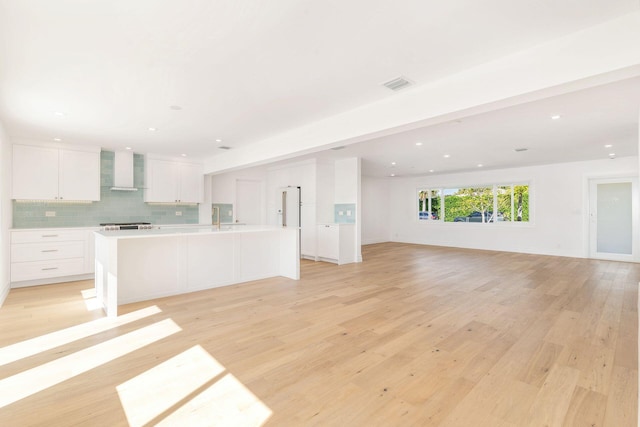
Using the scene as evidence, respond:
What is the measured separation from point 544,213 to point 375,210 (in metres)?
5.06

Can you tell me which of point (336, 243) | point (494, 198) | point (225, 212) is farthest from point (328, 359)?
point (494, 198)

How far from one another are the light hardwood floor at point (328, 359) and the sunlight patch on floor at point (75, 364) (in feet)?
0.04

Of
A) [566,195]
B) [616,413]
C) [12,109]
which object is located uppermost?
[12,109]

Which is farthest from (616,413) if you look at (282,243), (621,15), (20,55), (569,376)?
(20,55)

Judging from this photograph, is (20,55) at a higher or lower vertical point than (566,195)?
higher

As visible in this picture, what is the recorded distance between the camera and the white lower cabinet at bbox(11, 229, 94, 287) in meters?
4.94

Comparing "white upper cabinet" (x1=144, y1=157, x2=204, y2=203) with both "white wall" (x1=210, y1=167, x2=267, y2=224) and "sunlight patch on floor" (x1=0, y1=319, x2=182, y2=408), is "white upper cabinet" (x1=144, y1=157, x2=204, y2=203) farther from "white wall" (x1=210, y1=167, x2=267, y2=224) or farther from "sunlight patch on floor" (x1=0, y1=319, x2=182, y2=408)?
"sunlight patch on floor" (x1=0, y1=319, x2=182, y2=408)

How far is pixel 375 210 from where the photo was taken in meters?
11.2

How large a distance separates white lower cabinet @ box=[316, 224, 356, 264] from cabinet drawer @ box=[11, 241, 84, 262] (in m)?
4.80

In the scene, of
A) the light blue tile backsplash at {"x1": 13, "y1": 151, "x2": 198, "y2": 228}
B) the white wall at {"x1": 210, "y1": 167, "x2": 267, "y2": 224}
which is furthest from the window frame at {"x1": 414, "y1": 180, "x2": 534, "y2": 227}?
the light blue tile backsplash at {"x1": 13, "y1": 151, "x2": 198, "y2": 228}

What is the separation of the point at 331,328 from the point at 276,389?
114 cm

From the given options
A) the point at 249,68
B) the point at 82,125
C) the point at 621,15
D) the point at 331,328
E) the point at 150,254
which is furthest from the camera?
the point at 82,125

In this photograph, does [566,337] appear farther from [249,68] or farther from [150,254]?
[150,254]

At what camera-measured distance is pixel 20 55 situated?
2492mm
